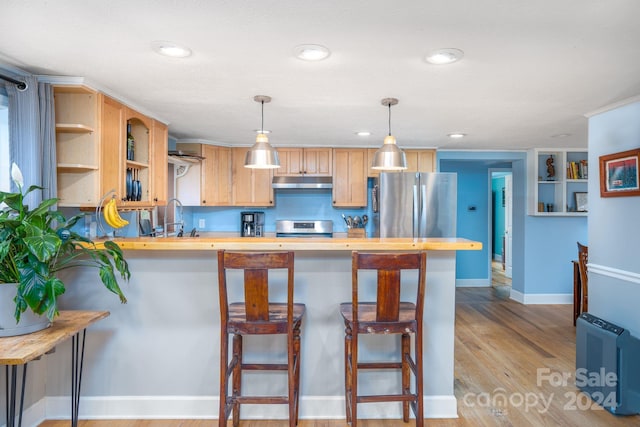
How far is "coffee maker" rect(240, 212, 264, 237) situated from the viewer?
512 centimetres

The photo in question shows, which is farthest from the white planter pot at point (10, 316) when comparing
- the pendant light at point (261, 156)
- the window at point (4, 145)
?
the pendant light at point (261, 156)

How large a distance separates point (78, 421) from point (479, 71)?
3281 millimetres

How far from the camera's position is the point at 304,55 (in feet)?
6.43

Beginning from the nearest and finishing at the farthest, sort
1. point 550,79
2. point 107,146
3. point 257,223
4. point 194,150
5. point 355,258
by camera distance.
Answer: point 355,258
point 550,79
point 107,146
point 194,150
point 257,223

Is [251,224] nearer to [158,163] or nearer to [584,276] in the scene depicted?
[158,163]

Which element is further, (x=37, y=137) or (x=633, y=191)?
(x=633, y=191)

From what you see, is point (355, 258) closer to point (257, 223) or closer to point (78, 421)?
point (78, 421)

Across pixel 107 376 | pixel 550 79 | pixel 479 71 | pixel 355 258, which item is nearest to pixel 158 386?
pixel 107 376

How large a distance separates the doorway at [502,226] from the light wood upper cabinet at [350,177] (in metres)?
3.54

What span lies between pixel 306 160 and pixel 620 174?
10.7 feet

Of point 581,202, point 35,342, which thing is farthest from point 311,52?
point 581,202

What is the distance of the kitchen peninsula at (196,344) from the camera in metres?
2.37

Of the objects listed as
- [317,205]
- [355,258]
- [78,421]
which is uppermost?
[317,205]

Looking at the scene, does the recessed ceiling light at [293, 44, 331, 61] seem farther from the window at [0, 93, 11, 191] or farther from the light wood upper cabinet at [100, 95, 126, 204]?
the window at [0, 93, 11, 191]
